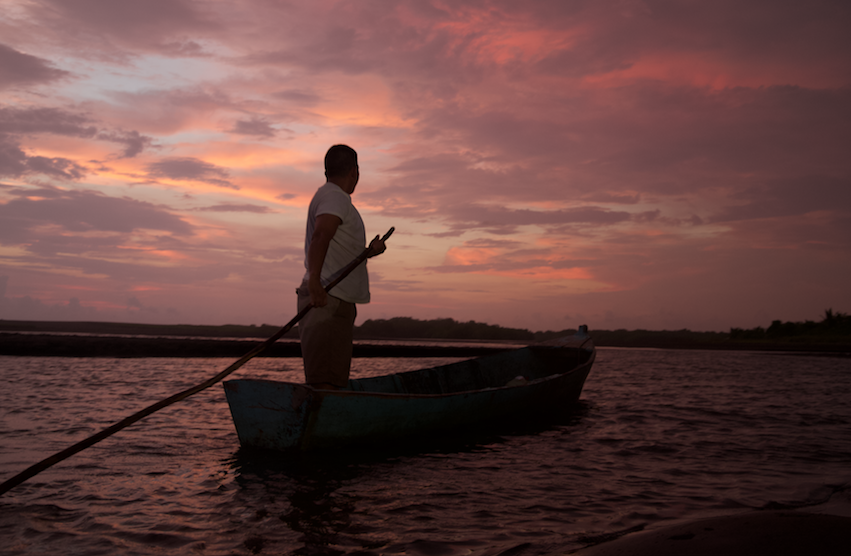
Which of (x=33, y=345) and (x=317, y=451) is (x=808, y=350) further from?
(x=33, y=345)

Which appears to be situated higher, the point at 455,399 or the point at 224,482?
the point at 455,399

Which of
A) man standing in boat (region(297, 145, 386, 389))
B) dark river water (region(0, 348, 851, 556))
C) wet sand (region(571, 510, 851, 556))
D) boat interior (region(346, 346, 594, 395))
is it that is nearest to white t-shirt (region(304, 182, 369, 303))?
man standing in boat (region(297, 145, 386, 389))

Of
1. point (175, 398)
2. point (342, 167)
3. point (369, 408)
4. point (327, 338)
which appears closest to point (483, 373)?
point (369, 408)

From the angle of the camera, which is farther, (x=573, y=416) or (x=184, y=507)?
(x=573, y=416)

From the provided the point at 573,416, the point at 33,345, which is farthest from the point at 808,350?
the point at 33,345

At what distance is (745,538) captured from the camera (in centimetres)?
352

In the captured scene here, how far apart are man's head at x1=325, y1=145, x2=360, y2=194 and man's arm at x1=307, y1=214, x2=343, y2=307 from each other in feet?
1.91

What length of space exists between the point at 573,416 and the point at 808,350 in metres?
37.9

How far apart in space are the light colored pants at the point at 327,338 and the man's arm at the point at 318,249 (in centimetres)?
35

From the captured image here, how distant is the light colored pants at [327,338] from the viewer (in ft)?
16.6

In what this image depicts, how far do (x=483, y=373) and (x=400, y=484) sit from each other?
6.57 meters

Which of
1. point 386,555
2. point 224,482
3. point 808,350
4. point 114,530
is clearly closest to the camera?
point 386,555

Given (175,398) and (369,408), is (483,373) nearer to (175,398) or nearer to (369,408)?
(369,408)

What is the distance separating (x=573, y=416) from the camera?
10016mm
